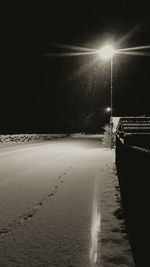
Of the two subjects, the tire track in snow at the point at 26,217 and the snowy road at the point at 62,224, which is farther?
the tire track in snow at the point at 26,217

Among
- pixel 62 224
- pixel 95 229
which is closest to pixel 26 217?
pixel 62 224

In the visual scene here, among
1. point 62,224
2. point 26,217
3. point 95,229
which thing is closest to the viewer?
point 95,229

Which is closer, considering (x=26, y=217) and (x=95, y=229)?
(x=95, y=229)

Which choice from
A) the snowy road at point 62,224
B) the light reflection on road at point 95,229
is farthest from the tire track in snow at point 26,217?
the light reflection on road at point 95,229

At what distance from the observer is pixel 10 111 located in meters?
64.6

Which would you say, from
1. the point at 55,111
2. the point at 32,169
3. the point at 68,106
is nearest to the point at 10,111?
the point at 55,111

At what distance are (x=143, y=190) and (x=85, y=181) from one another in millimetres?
Answer: 6570

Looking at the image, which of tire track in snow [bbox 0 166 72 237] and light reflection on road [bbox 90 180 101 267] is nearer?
light reflection on road [bbox 90 180 101 267]

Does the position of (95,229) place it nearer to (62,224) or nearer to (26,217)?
(62,224)

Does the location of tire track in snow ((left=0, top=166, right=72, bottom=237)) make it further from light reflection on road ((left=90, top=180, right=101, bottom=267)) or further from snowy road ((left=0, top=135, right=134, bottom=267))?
light reflection on road ((left=90, top=180, right=101, bottom=267))

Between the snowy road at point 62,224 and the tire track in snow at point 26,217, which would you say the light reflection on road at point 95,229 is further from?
the tire track in snow at point 26,217

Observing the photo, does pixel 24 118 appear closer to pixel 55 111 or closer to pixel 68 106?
pixel 55 111

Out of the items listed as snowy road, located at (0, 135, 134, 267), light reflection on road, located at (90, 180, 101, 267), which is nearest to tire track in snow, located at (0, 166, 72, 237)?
snowy road, located at (0, 135, 134, 267)

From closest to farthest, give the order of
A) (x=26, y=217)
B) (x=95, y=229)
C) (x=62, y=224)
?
1. (x=95, y=229)
2. (x=62, y=224)
3. (x=26, y=217)
